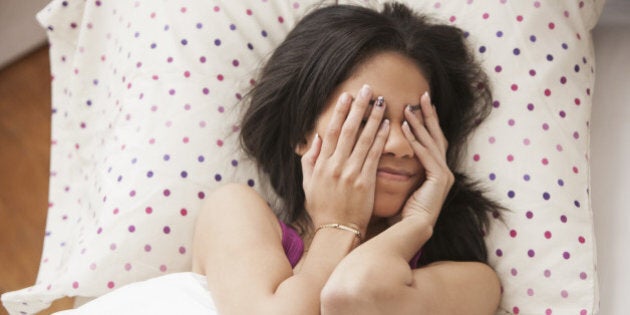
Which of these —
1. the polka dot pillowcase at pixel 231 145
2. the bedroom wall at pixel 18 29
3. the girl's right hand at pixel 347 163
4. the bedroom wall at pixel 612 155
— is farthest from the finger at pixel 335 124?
the bedroom wall at pixel 18 29

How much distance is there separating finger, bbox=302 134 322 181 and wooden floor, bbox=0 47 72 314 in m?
0.79

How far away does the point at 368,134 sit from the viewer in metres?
1.00

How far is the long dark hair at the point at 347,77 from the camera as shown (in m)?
1.06

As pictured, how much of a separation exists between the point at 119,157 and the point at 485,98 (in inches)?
25.8

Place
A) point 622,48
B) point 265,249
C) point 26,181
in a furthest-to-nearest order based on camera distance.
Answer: point 26,181, point 622,48, point 265,249

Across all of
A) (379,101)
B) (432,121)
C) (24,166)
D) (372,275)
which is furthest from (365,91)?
(24,166)

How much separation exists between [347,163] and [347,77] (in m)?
0.13

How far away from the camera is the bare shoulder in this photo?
1017 millimetres

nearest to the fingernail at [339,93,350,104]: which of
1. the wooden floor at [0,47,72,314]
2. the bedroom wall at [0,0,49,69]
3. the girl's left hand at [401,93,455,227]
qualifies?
the girl's left hand at [401,93,455,227]

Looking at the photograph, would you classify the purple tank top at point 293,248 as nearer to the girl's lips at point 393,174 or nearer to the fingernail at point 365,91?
the girl's lips at point 393,174

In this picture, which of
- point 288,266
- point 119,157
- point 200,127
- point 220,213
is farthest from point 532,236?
point 119,157

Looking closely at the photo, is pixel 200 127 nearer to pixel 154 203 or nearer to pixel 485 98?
pixel 154 203

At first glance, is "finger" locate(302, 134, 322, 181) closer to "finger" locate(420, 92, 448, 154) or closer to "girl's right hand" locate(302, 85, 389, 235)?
"girl's right hand" locate(302, 85, 389, 235)

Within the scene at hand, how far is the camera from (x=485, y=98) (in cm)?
115
